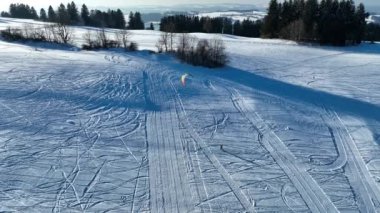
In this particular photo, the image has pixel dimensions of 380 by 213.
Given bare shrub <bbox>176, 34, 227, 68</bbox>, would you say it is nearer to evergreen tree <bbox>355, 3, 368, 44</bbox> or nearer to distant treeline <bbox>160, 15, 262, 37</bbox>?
evergreen tree <bbox>355, 3, 368, 44</bbox>

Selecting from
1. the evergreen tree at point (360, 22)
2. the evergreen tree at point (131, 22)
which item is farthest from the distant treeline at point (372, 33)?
the evergreen tree at point (131, 22)

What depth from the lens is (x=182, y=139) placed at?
641 inches

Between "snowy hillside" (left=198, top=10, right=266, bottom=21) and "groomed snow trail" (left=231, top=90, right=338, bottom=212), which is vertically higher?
"snowy hillside" (left=198, top=10, right=266, bottom=21)

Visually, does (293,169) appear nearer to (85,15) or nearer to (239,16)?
(85,15)

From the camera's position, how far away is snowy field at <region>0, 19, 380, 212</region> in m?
11.9

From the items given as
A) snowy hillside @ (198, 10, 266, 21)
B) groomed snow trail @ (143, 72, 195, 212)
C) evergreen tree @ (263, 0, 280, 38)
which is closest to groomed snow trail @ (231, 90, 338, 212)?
groomed snow trail @ (143, 72, 195, 212)

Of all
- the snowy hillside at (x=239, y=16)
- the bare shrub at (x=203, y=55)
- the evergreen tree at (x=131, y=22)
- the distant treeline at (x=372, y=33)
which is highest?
the snowy hillside at (x=239, y=16)

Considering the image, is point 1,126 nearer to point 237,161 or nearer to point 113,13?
point 237,161

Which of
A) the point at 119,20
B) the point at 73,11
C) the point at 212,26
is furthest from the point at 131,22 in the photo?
the point at 212,26

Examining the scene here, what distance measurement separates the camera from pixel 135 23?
260 ft

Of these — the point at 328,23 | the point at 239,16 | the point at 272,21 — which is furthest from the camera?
the point at 239,16

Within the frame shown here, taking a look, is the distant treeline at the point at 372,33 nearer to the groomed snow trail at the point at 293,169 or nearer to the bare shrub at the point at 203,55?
the bare shrub at the point at 203,55

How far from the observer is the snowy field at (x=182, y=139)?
11883 millimetres

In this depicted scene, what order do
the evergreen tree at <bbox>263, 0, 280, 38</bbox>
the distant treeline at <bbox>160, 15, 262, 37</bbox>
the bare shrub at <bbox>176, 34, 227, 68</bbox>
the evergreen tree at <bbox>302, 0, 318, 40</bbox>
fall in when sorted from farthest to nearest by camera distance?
the distant treeline at <bbox>160, 15, 262, 37</bbox>, the evergreen tree at <bbox>263, 0, 280, 38</bbox>, the evergreen tree at <bbox>302, 0, 318, 40</bbox>, the bare shrub at <bbox>176, 34, 227, 68</bbox>
